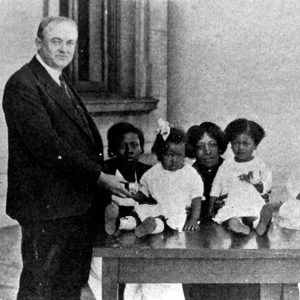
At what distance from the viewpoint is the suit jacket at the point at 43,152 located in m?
2.51

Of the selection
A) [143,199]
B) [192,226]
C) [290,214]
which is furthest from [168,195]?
[290,214]

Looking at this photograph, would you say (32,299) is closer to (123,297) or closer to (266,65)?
(123,297)

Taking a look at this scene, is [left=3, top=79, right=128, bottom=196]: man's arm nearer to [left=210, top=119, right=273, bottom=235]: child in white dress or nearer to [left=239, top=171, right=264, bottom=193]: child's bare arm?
[left=210, top=119, right=273, bottom=235]: child in white dress

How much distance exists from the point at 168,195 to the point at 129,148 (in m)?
0.40

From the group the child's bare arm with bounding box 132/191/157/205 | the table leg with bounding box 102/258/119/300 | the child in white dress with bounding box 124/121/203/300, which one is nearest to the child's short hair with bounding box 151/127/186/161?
the child in white dress with bounding box 124/121/203/300

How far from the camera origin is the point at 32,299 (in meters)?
2.64

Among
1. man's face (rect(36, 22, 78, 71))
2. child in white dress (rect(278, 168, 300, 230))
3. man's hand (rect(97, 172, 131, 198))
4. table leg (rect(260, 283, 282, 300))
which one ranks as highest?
man's face (rect(36, 22, 78, 71))

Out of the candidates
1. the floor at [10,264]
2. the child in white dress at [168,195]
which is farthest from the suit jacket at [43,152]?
the floor at [10,264]

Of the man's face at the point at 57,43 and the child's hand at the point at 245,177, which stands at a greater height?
the man's face at the point at 57,43

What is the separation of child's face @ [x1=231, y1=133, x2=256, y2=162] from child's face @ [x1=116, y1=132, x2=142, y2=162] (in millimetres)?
534

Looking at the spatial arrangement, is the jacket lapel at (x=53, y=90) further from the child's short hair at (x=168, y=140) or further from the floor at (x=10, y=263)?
the floor at (x=10, y=263)

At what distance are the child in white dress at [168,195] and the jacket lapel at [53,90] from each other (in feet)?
1.88

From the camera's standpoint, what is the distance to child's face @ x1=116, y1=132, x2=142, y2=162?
11.3 feet

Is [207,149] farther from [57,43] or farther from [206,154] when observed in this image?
[57,43]
